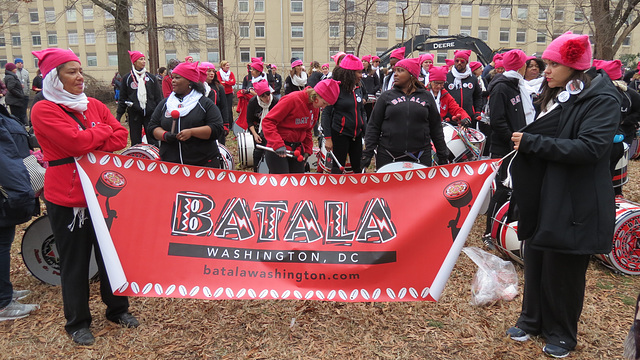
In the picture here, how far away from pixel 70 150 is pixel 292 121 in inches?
→ 101

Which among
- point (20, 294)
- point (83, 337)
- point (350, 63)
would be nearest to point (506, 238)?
point (350, 63)

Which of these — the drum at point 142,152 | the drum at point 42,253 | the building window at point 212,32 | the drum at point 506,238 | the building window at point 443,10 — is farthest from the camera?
the building window at point 443,10

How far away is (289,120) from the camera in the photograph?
5477 mm

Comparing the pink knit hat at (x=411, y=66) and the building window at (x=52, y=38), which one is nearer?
the pink knit hat at (x=411, y=66)

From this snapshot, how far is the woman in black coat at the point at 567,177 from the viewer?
311 centimetres

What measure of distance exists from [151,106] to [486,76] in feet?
29.8

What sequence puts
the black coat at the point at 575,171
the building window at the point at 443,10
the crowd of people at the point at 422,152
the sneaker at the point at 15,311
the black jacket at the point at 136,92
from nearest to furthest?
the black coat at the point at 575,171 → the crowd of people at the point at 422,152 → the sneaker at the point at 15,311 → the black jacket at the point at 136,92 → the building window at the point at 443,10

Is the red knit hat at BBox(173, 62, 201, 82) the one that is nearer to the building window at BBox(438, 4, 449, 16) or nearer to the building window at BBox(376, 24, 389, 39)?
the building window at BBox(376, 24, 389, 39)

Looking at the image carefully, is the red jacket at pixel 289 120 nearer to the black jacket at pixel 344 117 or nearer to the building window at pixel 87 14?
the black jacket at pixel 344 117

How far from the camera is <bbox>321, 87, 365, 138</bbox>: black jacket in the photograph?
21.5 ft

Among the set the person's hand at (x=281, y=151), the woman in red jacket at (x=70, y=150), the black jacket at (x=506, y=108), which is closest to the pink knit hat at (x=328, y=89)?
the person's hand at (x=281, y=151)

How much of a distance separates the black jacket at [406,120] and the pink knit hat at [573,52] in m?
1.99

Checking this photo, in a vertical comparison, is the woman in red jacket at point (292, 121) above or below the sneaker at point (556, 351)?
above

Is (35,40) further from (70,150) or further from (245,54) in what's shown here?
(70,150)
